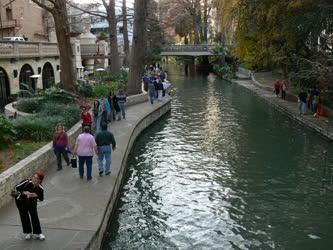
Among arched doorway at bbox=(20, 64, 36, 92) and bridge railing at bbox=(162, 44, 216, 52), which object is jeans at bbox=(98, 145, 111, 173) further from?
bridge railing at bbox=(162, 44, 216, 52)

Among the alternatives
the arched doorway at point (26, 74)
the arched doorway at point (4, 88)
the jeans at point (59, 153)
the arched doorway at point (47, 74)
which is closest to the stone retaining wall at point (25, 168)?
the jeans at point (59, 153)

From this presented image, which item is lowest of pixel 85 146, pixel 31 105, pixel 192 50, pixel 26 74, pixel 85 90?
pixel 85 146

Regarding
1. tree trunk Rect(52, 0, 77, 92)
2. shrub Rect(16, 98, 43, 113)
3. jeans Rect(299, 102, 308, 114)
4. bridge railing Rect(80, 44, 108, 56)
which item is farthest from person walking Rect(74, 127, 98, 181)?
bridge railing Rect(80, 44, 108, 56)

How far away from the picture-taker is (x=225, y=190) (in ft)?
42.5

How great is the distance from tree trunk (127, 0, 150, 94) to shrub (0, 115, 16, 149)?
14.1m

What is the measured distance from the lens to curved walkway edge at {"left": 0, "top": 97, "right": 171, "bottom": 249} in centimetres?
822

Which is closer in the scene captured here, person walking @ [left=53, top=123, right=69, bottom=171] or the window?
person walking @ [left=53, top=123, right=69, bottom=171]

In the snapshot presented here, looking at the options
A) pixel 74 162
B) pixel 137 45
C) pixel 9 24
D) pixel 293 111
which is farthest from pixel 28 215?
pixel 9 24

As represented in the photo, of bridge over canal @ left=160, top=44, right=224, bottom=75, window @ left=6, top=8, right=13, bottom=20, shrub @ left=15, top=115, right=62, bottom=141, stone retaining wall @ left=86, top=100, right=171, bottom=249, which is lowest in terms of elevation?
stone retaining wall @ left=86, top=100, right=171, bottom=249

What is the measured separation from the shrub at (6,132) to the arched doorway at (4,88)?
14.2 m

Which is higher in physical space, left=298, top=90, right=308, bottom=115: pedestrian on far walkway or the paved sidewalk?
left=298, top=90, right=308, bottom=115: pedestrian on far walkway

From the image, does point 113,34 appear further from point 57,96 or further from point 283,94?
point 57,96

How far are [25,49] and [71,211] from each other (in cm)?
2268

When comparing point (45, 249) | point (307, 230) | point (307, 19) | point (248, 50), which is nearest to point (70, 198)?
point (45, 249)
